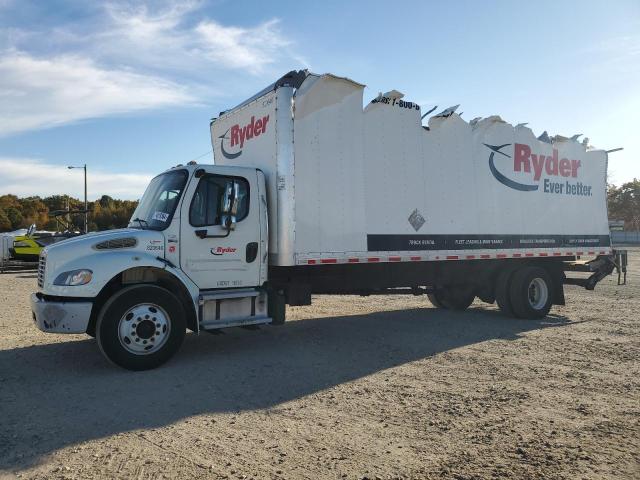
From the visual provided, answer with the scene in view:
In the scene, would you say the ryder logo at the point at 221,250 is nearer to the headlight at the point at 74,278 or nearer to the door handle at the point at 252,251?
the door handle at the point at 252,251

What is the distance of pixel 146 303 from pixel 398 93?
5.23 m

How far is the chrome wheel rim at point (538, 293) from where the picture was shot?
1072 centimetres

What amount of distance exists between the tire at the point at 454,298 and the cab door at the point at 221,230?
16.3 feet

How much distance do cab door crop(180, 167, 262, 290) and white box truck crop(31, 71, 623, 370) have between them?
0.05 ft

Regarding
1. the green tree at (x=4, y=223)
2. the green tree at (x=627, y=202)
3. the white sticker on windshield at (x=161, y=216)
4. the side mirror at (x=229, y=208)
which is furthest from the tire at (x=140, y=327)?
the green tree at (x=627, y=202)

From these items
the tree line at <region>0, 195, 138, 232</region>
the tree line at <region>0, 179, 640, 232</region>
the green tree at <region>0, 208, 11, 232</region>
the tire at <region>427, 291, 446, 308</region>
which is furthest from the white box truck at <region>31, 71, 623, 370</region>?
the green tree at <region>0, 208, 11, 232</region>

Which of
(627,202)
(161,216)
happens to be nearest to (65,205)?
(161,216)

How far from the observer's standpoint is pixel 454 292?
10812 millimetres

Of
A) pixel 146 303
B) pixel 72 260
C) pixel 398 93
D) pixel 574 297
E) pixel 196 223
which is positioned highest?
pixel 398 93

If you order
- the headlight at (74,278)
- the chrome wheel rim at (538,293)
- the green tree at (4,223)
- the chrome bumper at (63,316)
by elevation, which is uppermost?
the green tree at (4,223)

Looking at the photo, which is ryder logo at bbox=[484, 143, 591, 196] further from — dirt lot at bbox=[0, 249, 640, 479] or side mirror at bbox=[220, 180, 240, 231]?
side mirror at bbox=[220, 180, 240, 231]

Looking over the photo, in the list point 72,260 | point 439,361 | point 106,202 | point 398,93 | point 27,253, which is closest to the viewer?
point 72,260

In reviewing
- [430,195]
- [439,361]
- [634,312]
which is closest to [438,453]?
[439,361]

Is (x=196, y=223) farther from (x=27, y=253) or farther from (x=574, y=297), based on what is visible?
(x=27, y=253)
